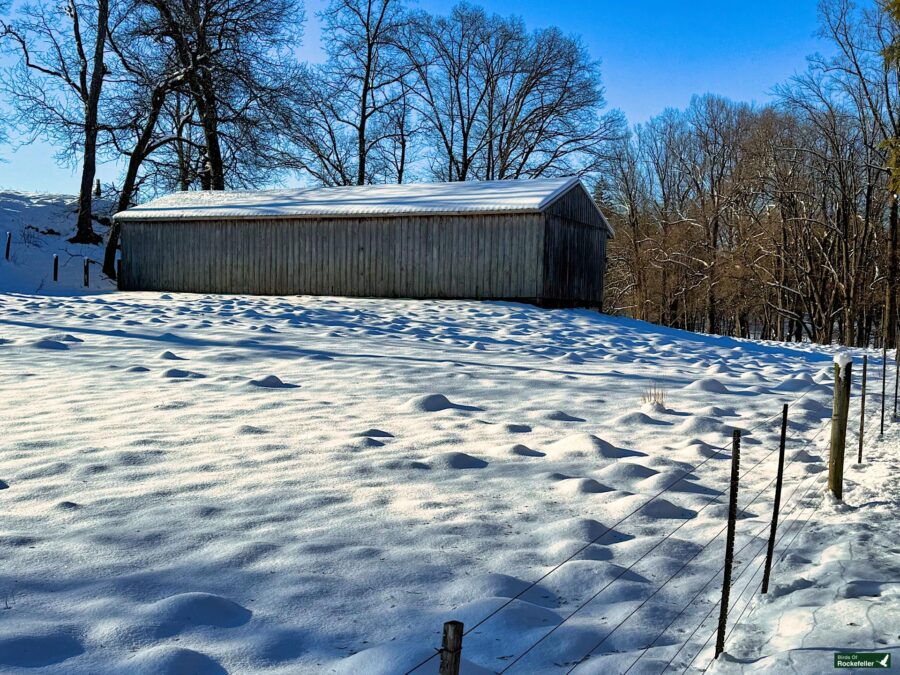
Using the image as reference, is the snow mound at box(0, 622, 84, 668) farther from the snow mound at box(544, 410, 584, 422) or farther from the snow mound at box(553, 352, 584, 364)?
the snow mound at box(553, 352, 584, 364)

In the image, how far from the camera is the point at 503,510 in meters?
4.50

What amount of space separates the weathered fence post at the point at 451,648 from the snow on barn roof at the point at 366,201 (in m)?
16.8

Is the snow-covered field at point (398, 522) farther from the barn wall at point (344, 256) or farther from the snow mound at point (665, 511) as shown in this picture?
the barn wall at point (344, 256)

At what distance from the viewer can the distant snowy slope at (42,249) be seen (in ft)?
74.9

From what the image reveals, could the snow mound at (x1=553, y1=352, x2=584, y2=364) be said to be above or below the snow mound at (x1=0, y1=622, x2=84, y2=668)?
above

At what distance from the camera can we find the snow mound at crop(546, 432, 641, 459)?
575cm

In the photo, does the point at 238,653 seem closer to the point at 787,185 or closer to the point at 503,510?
the point at 503,510

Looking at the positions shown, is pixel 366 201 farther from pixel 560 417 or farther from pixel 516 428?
pixel 516 428

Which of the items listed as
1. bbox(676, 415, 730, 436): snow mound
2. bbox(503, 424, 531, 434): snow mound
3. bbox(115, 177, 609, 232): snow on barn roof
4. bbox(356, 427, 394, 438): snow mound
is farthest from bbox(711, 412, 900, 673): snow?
bbox(115, 177, 609, 232): snow on barn roof

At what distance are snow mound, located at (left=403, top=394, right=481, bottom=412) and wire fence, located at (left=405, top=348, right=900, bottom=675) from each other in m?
2.37

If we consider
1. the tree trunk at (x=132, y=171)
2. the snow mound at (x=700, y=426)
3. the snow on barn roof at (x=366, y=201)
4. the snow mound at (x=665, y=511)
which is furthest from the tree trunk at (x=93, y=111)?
the snow mound at (x=665, y=511)

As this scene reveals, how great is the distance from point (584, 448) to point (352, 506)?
2139mm

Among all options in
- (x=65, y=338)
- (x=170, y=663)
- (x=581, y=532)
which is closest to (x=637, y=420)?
(x=581, y=532)

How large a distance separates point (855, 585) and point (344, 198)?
1906 centimetres
